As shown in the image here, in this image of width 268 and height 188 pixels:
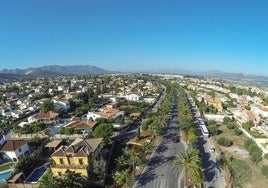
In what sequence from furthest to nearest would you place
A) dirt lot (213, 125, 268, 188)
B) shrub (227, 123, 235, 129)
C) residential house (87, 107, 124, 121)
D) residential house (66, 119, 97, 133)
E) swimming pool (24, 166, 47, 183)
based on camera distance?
residential house (87, 107, 124, 121), shrub (227, 123, 235, 129), residential house (66, 119, 97, 133), swimming pool (24, 166, 47, 183), dirt lot (213, 125, 268, 188)

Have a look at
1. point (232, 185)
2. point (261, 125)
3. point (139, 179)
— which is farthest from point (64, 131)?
point (261, 125)

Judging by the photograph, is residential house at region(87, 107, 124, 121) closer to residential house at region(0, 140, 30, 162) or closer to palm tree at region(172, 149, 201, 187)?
residential house at region(0, 140, 30, 162)

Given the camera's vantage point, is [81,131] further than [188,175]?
Yes

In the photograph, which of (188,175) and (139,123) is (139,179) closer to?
(188,175)

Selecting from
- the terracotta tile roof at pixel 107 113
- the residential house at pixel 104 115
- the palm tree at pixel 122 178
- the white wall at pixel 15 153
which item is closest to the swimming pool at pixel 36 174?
the white wall at pixel 15 153

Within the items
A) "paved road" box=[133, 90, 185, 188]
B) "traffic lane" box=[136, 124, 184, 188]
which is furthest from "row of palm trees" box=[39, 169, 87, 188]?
"traffic lane" box=[136, 124, 184, 188]

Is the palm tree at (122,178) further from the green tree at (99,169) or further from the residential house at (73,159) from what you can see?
the residential house at (73,159)
